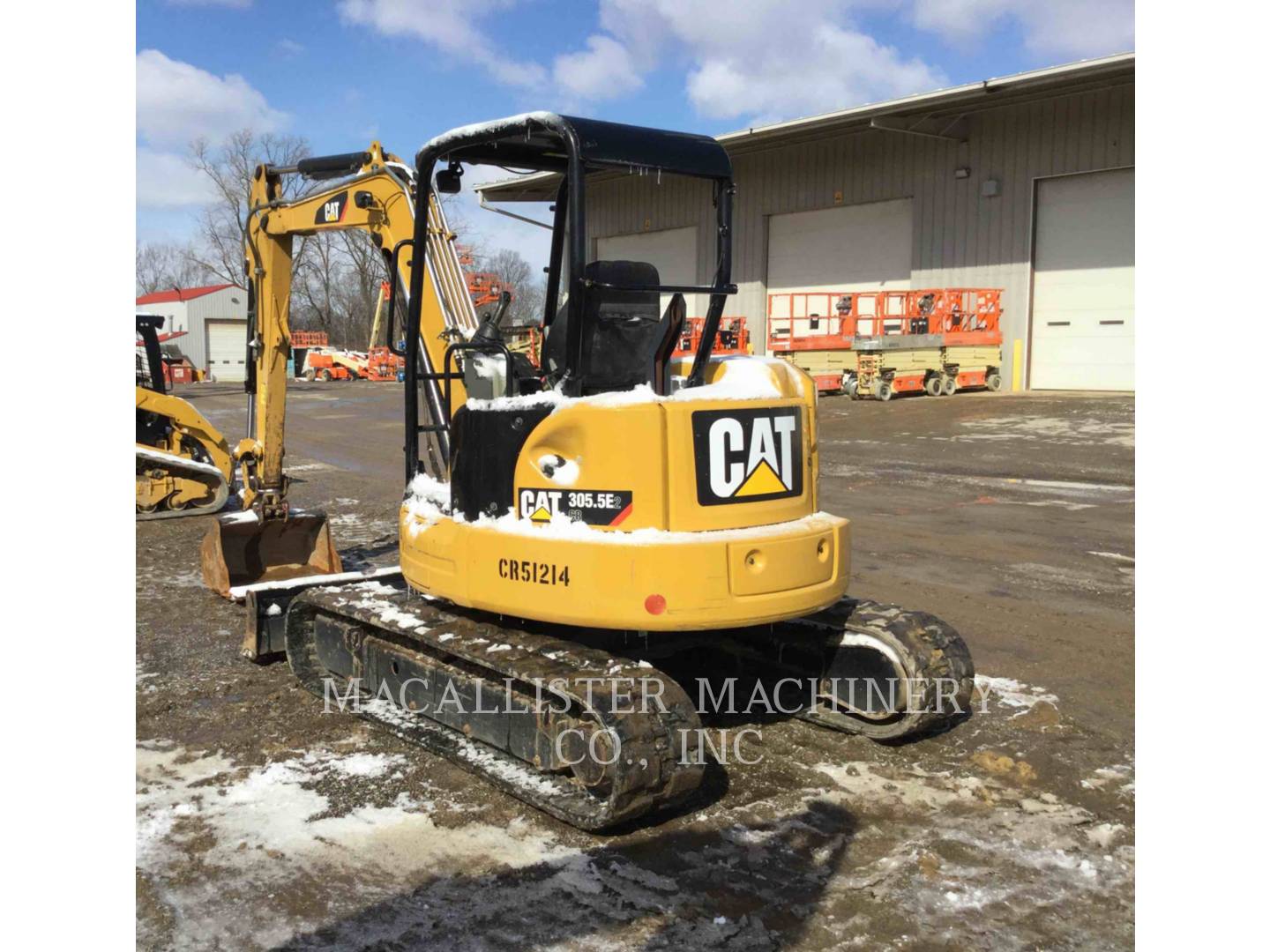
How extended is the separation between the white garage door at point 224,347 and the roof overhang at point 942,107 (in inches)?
1561

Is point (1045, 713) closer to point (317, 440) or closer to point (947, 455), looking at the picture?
point (947, 455)

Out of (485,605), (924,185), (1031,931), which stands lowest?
(1031,931)

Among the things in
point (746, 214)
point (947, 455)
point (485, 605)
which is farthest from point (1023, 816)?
point (746, 214)

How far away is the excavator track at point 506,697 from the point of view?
4.32 meters

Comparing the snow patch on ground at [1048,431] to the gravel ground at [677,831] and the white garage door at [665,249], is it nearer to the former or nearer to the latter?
the gravel ground at [677,831]

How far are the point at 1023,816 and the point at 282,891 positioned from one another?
9.51 feet

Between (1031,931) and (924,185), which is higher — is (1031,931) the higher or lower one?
the lower one

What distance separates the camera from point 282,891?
12.8 ft

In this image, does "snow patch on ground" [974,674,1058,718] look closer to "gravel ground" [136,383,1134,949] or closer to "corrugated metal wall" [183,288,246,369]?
"gravel ground" [136,383,1134,949]

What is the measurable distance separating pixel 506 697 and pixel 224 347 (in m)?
62.1

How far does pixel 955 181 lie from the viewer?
25891 mm

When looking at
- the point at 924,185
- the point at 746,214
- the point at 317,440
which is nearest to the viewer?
the point at 317,440

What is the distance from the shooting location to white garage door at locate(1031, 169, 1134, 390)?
23375 mm

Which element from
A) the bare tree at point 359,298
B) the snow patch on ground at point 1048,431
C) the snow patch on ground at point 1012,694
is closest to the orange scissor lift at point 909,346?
the snow patch on ground at point 1048,431
